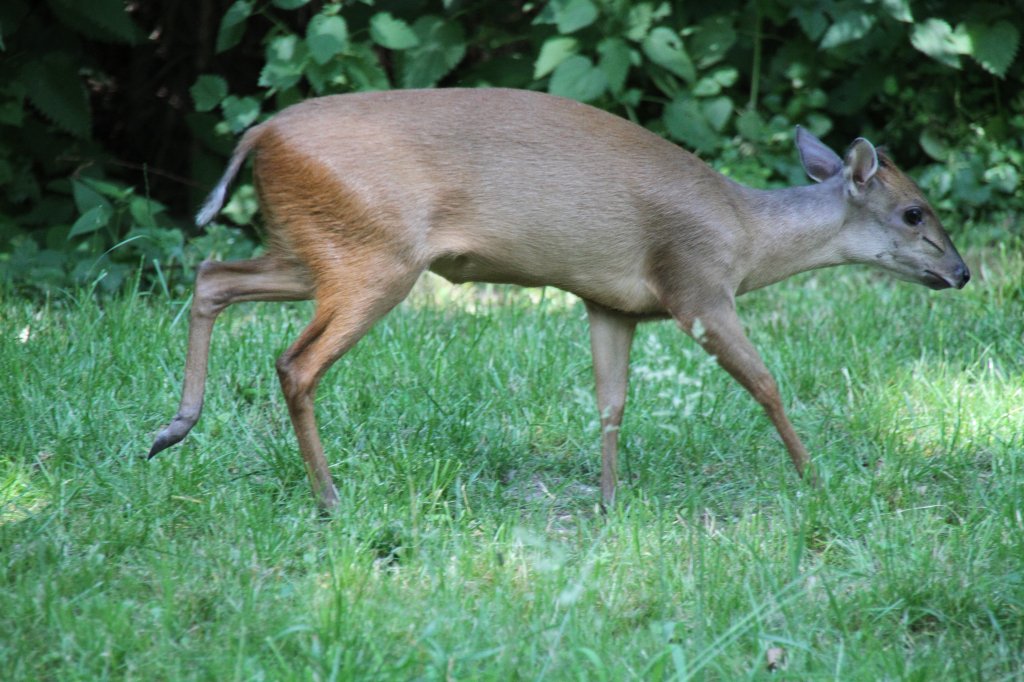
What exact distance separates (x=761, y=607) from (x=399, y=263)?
1422mm

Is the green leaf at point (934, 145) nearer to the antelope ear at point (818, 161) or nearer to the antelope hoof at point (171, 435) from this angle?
the antelope ear at point (818, 161)

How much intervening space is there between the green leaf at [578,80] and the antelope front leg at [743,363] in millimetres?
2597

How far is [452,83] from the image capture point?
24.0 feet

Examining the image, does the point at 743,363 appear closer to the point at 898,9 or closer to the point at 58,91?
the point at 898,9

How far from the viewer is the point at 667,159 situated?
4.27 meters

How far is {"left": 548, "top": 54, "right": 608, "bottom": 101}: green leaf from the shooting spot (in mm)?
6500

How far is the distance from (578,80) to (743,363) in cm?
278

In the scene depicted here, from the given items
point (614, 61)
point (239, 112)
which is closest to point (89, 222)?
point (239, 112)

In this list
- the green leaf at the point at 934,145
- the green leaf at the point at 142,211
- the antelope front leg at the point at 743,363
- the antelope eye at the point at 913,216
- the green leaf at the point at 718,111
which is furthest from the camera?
the green leaf at the point at 934,145

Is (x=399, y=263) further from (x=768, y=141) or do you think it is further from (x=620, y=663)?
(x=768, y=141)

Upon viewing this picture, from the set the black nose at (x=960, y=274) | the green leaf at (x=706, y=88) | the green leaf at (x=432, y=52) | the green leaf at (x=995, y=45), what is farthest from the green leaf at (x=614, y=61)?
the black nose at (x=960, y=274)

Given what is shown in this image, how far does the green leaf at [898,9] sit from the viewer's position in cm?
676

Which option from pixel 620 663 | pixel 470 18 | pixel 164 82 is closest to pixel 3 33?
pixel 164 82

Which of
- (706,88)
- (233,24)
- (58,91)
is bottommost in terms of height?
(706,88)
